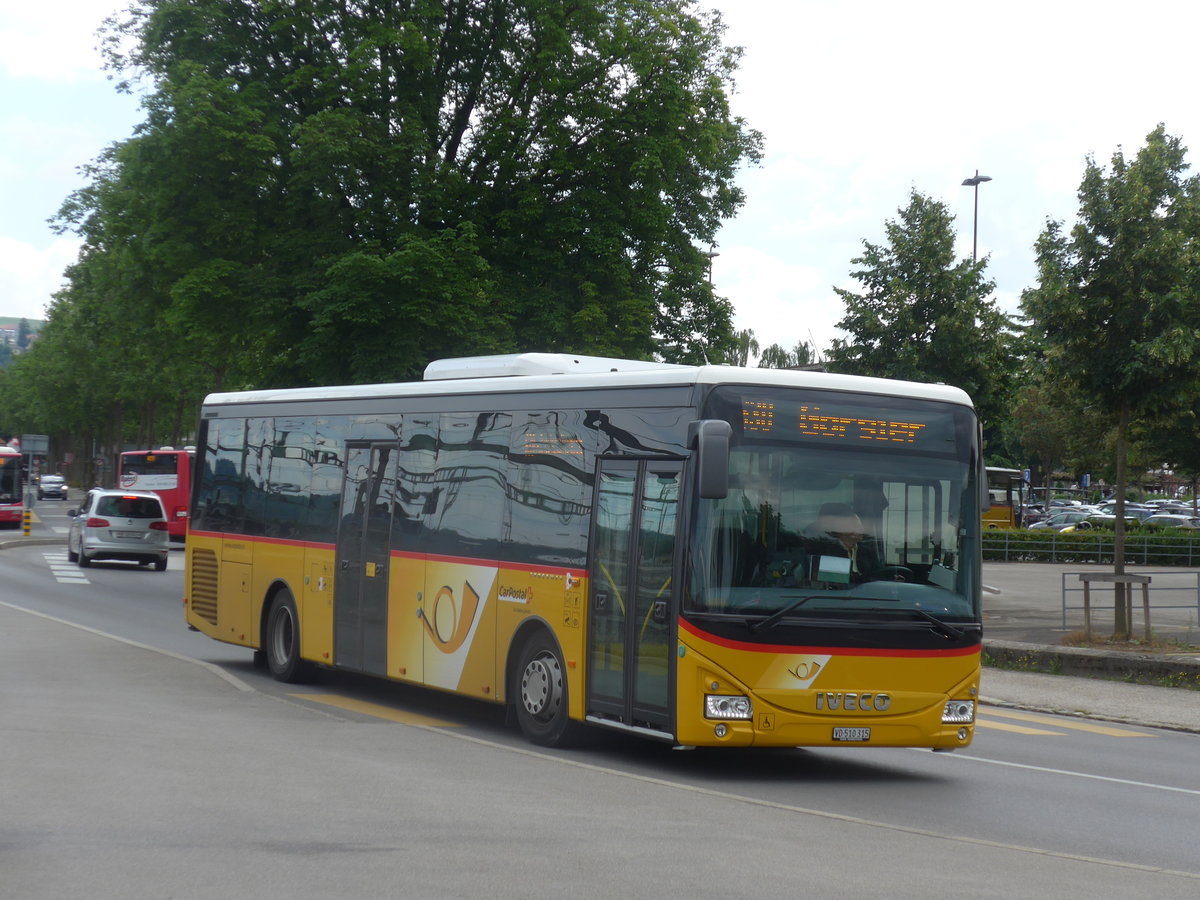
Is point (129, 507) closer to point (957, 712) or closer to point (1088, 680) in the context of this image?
point (1088, 680)

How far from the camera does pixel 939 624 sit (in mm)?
10852

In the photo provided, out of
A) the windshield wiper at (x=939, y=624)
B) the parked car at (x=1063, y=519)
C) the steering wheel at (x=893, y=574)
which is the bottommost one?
the windshield wiper at (x=939, y=624)

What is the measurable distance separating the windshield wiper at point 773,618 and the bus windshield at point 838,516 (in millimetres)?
13

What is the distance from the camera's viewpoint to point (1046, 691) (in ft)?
61.2

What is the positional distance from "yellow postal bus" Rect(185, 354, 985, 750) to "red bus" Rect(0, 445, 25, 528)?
49049 millimetres

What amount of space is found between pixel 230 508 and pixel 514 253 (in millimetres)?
12357

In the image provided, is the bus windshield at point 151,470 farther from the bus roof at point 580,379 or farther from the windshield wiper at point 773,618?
the windshield wiper at point 773,618

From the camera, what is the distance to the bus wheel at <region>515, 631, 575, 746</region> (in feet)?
38.6

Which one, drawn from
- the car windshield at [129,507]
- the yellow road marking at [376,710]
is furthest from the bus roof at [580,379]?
the car windshield at [129,507]

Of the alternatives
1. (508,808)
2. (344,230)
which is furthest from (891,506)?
(344,230)

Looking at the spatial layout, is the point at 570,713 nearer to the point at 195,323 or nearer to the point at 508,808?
the point at 508,808

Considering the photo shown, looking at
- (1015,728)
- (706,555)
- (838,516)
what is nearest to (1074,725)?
(1015,728)

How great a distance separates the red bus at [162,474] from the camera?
170 ft

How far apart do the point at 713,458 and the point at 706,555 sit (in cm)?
74
